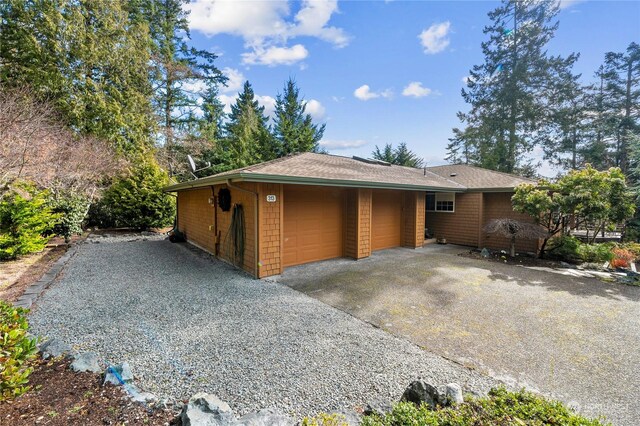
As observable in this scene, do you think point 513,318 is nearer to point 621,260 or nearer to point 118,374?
point 118,374

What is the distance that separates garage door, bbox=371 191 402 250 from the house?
3 cm

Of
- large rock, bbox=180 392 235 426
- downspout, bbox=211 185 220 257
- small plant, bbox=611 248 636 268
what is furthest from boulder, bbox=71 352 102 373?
small plant, bbox=611 248 636 268

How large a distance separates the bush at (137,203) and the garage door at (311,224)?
29.1 ft

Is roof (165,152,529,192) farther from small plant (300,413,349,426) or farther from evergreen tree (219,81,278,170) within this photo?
evergreen tree (219,81,278,170)

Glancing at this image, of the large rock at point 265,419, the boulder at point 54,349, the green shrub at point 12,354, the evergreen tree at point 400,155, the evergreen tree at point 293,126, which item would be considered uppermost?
the evergreen tree at point 293,126

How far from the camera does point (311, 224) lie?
768 cm

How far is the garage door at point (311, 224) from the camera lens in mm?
7250

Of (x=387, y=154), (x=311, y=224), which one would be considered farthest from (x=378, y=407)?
(x=387, y=154)

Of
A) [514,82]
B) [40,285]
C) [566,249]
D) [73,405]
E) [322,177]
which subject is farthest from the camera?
[514,82]

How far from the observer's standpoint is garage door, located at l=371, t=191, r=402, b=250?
372 inches

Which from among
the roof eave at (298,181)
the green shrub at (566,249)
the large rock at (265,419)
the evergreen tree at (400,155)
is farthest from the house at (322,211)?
the evergreen tree at (400,155)

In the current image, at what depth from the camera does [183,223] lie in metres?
11.5

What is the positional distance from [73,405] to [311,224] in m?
5.92

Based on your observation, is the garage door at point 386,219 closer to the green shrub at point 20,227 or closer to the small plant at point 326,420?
the small plant at point 326,420
